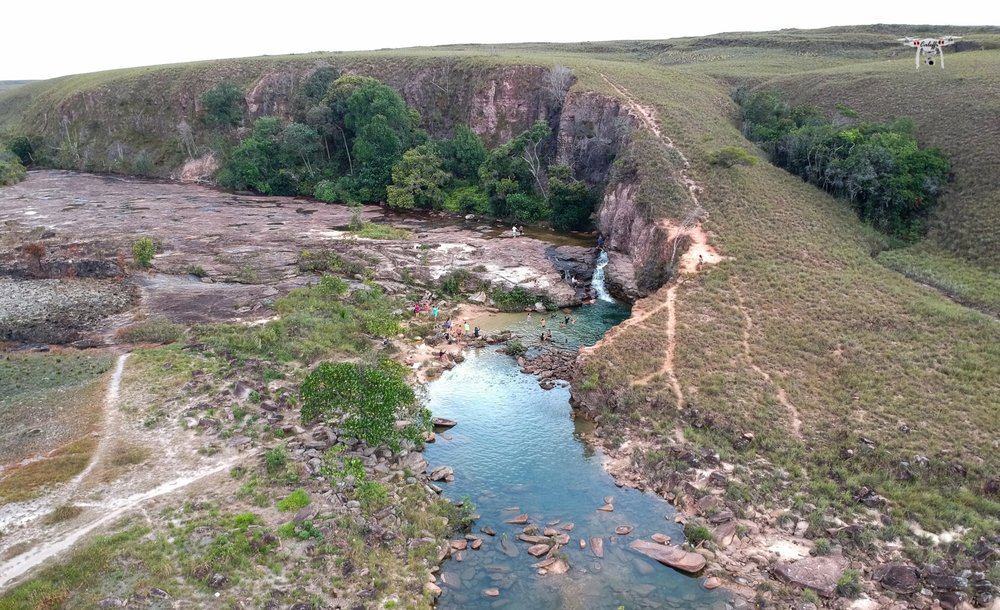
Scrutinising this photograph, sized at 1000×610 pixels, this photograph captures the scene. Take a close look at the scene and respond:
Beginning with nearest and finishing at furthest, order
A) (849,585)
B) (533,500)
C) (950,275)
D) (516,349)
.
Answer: (849,585) < (533,500) < (516,349) < (950,275)

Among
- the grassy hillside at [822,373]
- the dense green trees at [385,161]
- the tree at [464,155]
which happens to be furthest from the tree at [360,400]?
the tree at [464,155]

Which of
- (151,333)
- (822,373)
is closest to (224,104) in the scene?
(151,333)

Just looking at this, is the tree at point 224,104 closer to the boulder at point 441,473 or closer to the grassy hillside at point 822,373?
the grassy hillside at point 822,373

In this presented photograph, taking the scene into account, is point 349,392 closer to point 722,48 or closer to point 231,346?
point 231,346

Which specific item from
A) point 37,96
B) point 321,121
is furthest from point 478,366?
point 37,96

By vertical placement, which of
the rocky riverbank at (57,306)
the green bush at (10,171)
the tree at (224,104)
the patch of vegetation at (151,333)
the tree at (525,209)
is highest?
the tree at (224,104)

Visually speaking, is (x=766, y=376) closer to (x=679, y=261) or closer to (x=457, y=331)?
(x=679, y=261)

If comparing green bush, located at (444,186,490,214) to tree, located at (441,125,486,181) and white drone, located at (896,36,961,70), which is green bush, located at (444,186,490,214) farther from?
white drone, located at (896,36,961,70)
